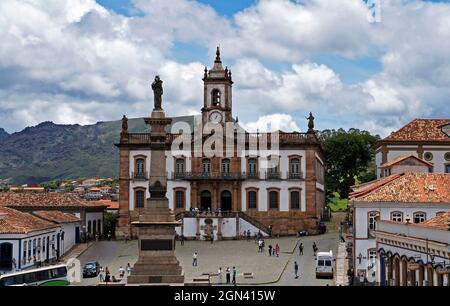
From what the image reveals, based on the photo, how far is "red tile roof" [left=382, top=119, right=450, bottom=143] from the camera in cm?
5556

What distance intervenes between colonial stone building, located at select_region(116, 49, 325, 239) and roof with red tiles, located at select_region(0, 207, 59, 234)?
12.3 m

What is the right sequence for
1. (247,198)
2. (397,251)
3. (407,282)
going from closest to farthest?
(407,282) → (397,251) → (247,198)

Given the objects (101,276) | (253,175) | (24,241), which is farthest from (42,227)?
(253,175)

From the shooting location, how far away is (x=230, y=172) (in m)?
56.8

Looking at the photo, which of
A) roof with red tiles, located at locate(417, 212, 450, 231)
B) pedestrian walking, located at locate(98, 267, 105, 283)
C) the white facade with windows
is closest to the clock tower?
pedestrian walking, located at locate(98, 267, 105, 283)

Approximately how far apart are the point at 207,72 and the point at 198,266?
23711mm

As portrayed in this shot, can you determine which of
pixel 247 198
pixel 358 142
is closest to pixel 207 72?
pixel 247 198

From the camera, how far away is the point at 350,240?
35.7 meters

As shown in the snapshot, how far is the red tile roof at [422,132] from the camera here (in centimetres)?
5556

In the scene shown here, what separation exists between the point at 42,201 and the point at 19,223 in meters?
17.7

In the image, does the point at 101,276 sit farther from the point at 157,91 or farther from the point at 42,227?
the point at 42,227

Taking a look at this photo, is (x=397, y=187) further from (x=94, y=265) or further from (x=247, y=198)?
(x=247, y=198)

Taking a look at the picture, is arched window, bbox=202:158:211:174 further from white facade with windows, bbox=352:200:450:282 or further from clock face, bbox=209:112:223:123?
white facade with windows, bbox=352:200:450:282
